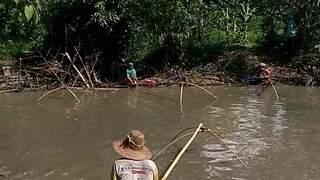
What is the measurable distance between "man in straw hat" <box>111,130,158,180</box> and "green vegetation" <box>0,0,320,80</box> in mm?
12745

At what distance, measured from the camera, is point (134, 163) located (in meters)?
4.15

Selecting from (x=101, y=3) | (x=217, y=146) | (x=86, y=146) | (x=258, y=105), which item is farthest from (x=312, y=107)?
(x=101, y=3)

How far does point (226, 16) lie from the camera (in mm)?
20469

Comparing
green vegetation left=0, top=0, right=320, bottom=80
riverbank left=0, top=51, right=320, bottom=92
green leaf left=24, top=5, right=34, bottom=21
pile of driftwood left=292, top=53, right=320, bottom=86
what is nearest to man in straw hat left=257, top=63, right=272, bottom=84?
riverbank left=0, top=51, right=320, bottom=92

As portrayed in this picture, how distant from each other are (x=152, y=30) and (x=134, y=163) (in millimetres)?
13509

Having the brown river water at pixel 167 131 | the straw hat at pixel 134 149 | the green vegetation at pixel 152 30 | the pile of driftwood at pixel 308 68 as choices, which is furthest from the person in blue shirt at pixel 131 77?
the straw hat at pixel 134 149

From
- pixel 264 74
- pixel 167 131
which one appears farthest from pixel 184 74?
pixel 167 131

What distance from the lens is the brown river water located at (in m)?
7.49

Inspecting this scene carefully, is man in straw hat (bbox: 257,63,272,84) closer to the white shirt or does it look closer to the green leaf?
the white shirt

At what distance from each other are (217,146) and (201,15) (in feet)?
35.1

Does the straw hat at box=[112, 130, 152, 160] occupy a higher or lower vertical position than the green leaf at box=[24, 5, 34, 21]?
lower

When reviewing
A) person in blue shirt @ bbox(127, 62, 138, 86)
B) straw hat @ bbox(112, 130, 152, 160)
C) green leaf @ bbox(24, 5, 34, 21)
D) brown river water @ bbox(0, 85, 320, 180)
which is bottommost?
brown river water @ bbox(0, 85, 320, 180)

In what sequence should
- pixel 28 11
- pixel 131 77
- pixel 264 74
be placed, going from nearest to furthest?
1. pixel 28 11
2. pixel 264 74
3. pixel 131 77

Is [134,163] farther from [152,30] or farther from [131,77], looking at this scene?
[152,30]
